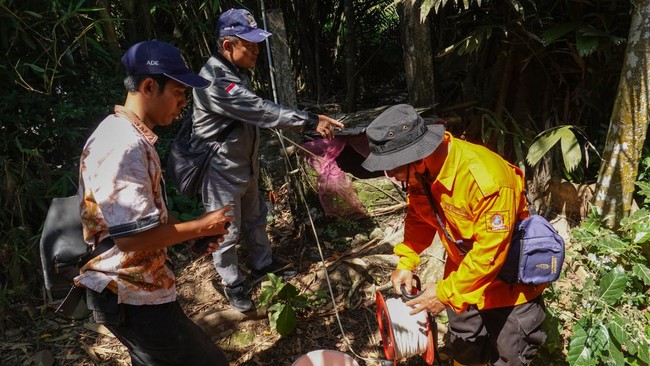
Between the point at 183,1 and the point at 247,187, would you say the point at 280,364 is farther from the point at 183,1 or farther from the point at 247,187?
the point at 183,1

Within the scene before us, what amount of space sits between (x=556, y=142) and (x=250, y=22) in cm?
248

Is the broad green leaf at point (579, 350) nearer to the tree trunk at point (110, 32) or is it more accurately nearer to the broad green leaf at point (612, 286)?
the broad green leaf at point (612, 286)

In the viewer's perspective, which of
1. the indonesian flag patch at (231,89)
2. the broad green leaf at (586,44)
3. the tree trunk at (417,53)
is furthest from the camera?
the tree trunk at (417,53)

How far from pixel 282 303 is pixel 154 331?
4.37 feet

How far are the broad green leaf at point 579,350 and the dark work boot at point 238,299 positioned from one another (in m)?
2.02

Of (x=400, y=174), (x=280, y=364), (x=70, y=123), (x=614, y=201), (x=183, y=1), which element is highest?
(x=183, y=1)

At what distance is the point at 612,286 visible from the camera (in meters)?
2.90

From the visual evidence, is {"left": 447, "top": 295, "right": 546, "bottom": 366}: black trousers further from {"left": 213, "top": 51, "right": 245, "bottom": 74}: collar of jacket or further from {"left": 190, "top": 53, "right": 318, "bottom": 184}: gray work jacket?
{"left": 213, "top": 51, "right": 245, "bottom": 74}: collar of jacket

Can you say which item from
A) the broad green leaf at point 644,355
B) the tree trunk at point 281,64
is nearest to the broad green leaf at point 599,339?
the broad green leaf at point 644,355

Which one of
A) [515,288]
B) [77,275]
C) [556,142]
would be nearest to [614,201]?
[556,142]

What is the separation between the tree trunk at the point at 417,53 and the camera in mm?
4090

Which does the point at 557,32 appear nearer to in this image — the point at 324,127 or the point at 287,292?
the point at 324,127

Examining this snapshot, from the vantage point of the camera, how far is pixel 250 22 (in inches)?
116

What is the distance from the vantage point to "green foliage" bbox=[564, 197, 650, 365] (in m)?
2.73
